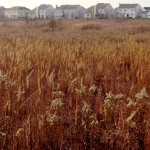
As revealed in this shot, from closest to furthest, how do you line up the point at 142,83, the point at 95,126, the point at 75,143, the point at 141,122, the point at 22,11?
1. the point at 75,143
2. the point at 95,126
3. the point at 141,122
4. the point at 142,83
5. the point at 22,11

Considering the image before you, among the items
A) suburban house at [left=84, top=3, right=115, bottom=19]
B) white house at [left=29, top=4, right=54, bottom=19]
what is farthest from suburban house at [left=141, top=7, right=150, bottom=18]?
white house at [left=29, top=4, right=54, bottom=19]

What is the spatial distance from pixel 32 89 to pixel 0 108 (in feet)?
3.12

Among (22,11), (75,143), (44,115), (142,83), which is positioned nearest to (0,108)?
(44,115)

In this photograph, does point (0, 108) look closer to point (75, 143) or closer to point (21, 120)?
point (21, 120)

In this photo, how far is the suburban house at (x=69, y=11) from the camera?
106688 mm

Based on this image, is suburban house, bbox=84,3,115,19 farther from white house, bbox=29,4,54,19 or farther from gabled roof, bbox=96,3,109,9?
white house, bbox=29,4,54,19

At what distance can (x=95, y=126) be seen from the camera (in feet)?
9.59

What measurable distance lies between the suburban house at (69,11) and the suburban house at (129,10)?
12794 millimetres

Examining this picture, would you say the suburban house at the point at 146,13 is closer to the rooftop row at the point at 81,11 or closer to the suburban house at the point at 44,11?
the rooftop row at the point at 81,11

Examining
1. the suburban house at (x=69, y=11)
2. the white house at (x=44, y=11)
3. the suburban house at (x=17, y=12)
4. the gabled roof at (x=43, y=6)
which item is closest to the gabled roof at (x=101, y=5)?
the suburban house at (x=69, y=11)

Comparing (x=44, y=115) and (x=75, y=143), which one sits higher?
(x=44, y=115)

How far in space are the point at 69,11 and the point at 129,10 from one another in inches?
775

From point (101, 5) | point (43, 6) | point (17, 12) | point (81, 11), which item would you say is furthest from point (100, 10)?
point (17, 12)

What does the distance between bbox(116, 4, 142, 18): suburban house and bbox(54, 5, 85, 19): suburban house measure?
1279 centimetres
